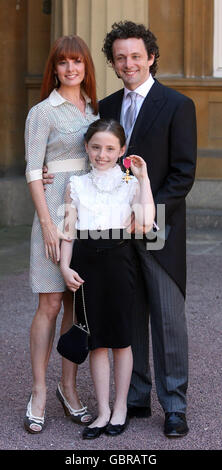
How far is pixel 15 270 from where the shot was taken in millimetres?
8164

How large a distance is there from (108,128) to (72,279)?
694 millimetres

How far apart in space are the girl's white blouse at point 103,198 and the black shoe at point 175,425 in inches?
37.5

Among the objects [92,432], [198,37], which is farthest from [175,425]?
[198,37]

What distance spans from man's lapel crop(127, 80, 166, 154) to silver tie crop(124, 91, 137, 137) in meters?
0.06

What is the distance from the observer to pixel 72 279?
4195 millimetres

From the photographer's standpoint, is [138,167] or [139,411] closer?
[138,167]

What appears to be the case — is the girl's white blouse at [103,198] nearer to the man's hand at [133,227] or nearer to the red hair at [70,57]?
the man's hand at [133,227]

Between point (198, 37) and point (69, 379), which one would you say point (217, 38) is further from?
point (69, 379)

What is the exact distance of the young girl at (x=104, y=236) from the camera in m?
4.14

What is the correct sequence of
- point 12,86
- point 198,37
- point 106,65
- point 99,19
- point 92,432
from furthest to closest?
point 12,86, point 198,37, point 106,65, point 99,19, point 92,432

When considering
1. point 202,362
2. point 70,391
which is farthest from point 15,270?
point 70,391

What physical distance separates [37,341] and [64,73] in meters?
1.27

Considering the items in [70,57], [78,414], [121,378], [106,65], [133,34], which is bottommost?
[78,414]
